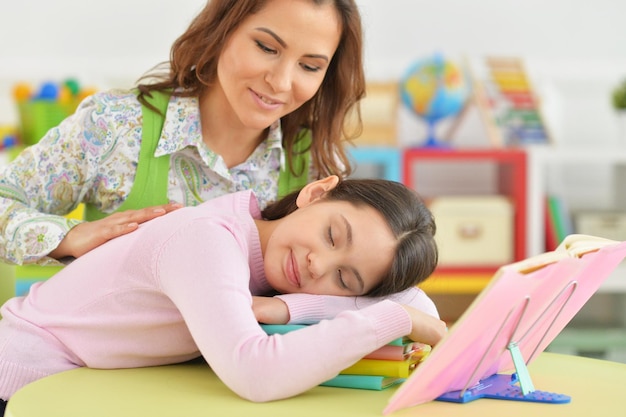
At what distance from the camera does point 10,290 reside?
4.73 ft

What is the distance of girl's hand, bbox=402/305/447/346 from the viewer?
40.4 inches

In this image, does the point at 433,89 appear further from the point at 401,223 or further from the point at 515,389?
the point at 515,389

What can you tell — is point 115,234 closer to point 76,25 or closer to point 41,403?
point 41,403

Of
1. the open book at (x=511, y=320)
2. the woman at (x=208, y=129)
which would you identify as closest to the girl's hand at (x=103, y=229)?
the woman at (x=208, y=129)

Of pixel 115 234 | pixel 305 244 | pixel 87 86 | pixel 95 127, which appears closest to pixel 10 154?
pixel 87 86

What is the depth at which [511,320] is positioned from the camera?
92 centimetres

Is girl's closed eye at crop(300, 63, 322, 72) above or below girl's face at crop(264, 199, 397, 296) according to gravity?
above

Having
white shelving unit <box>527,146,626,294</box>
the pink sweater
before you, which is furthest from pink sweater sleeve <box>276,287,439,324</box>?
white shelving unit <box>527,146,626,294</box>

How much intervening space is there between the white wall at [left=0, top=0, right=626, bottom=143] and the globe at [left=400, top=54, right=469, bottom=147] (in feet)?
0.69

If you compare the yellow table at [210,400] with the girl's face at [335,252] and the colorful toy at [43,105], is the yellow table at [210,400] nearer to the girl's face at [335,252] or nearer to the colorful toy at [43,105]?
the girl's face at [335,252]

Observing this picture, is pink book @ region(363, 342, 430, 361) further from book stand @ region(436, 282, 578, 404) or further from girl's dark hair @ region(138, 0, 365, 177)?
girl's dark hair @ region(138, 0, 365, 177)

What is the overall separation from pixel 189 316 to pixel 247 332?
73 millimetres

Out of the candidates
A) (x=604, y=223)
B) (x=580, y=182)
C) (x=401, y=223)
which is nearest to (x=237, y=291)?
(x=401, y=223)

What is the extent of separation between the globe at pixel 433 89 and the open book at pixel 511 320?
7.24ft
